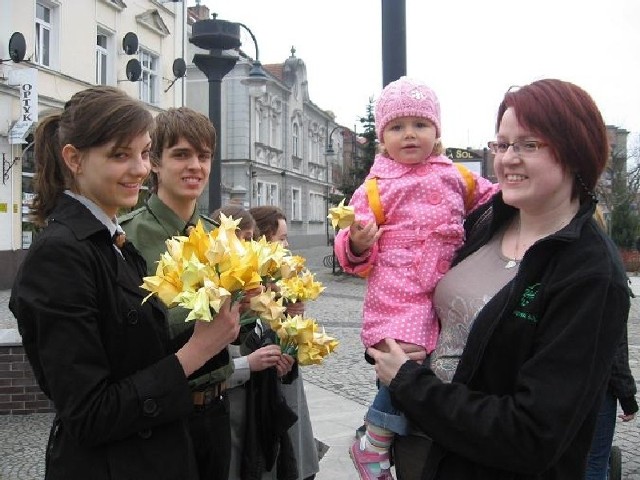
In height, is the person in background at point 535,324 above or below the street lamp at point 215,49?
below

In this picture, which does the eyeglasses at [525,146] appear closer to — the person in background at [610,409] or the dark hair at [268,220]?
the person in background at [610,409]

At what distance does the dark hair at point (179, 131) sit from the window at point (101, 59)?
18.6 meters

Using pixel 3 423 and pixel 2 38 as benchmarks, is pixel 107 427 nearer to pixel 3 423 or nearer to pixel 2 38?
pixel 3 423

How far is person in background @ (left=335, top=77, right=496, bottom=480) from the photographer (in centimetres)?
238

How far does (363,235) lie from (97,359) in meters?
1.07

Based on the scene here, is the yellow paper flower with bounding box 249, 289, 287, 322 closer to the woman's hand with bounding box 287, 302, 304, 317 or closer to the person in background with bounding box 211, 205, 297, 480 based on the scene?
the person in background with bounding box 211, 205, 297, 480

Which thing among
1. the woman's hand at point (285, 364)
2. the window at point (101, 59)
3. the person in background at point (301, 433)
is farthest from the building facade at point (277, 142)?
the woman's hand at point (285, 364)

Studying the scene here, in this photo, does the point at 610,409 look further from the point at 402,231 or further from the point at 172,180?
the point at 172,180

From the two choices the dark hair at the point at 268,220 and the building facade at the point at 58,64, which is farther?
the building facade at the point at 58,64

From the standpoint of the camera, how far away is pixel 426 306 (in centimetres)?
241

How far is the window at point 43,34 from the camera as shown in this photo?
17453 mm

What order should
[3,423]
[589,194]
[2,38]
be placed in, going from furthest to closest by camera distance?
1. [2,38]
2. [3,423]
3. [589,194]

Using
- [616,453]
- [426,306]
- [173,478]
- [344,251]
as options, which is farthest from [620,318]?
[616,453]

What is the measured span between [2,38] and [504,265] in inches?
651
